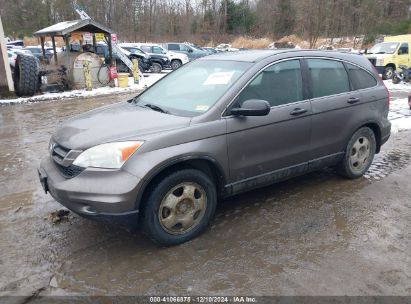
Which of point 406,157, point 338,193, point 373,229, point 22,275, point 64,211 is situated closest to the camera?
point 22,275

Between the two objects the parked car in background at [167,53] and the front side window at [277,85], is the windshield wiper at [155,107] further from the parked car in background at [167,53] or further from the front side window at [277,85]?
the parked car in background at [167,53]

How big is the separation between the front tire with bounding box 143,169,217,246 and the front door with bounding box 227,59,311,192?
360mm

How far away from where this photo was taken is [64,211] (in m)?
4.01

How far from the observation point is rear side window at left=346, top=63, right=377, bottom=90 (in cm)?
467

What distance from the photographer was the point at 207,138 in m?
3.32

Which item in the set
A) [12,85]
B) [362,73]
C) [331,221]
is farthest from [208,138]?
[12,85]

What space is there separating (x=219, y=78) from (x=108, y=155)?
147cm

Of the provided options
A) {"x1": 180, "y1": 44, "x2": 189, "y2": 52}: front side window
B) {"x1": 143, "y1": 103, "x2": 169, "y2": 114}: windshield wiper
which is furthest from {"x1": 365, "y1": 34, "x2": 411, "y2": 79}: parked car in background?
{"x1": 143, "y1": 103, "x2": 169, "y2": 114}: windshield wiper

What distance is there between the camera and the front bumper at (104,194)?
291 cm

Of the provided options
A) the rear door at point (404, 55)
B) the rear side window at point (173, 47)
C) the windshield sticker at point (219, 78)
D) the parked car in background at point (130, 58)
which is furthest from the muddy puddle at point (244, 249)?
the rear side window at point (173, 47)

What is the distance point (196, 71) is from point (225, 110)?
100 centimetres

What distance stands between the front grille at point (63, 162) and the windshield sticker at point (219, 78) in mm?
1584

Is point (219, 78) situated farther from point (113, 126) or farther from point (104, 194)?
point (104, 194)

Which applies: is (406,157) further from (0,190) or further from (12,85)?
(12,85)
